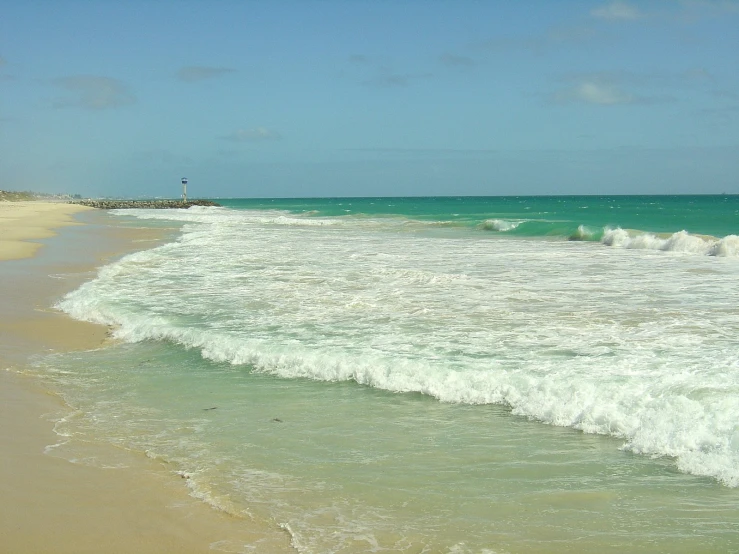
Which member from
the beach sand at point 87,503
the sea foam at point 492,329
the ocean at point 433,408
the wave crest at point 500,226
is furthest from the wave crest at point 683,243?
the beach sand at point 87,503

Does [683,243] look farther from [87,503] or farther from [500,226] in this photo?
[87,503]

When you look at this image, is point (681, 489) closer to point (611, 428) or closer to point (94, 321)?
point (611, 428)

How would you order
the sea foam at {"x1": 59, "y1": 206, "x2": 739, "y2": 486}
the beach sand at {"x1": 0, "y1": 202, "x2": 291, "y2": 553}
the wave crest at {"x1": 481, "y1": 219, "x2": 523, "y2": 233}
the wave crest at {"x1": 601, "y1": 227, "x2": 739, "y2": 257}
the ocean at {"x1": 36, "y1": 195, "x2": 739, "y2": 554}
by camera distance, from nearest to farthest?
the beach sand at {"x1": 0, "y1": 202, "x2": 291, "y2": 553}
the ocean at {"x1": 36, "y1": 195, "x2": 739, "y2": 554}
the sea foam at {"x1": 59, "y1": 206, "x2": 739, "y2": 486}
the wave crest at {"x1": 601, "y1": 227, "x2": 739, "y2": 257}
the wave crest at {"x1": 481, "y1": 219, "x2": 523, "y2": 233}

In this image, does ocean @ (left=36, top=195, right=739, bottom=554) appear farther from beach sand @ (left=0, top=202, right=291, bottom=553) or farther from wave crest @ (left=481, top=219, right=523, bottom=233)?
wave crest @ (left=481, top=219, right=523, bottom=233)

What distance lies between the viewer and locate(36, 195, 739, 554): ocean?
4.56 meters

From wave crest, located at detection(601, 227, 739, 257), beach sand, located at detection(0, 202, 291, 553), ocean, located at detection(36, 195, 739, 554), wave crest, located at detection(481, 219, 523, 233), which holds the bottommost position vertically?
beach sand, located at detection(0, 202, 291, 553)

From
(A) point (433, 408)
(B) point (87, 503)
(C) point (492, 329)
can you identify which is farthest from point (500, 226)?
(B) point (87, 503)

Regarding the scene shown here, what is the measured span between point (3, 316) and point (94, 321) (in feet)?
5.06

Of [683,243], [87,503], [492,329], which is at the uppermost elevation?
[683,243]

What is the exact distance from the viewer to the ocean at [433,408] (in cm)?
456

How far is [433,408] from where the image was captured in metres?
7.00

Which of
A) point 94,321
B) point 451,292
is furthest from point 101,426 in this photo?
point 451,292

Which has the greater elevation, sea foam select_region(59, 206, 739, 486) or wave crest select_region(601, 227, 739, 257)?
wave crest select_region(601, 227, 739, 257)

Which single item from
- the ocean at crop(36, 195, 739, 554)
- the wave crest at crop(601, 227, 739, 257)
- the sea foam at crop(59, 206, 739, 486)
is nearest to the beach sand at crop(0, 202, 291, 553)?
the ocean at crop(36, 195, 739, 554)
